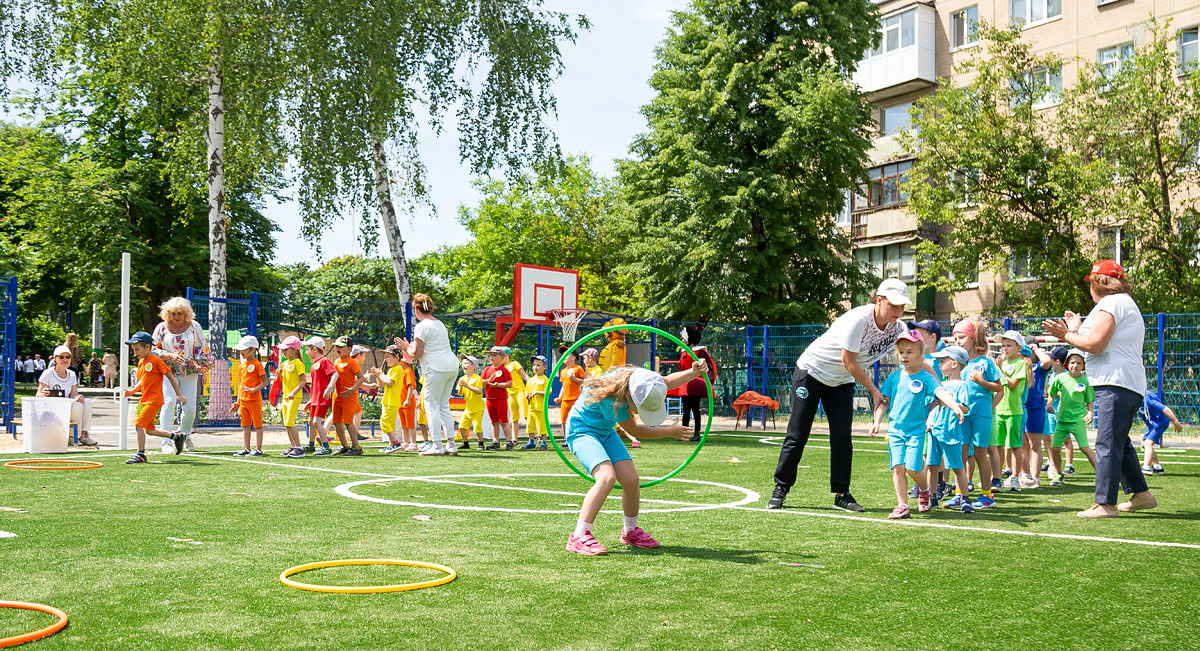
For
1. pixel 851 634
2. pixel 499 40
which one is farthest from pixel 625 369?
pixel 499 40

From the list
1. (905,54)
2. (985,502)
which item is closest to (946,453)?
(985,502)

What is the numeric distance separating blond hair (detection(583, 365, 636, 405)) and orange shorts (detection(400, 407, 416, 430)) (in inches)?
389

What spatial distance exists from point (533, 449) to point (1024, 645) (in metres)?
12.7

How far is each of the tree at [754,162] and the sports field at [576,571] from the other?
23.8m

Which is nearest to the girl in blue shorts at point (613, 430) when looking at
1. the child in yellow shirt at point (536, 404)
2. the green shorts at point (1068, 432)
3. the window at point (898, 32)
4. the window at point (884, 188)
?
the green shorts at point (1068, 432)

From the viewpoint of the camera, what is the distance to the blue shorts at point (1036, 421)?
35.8 feet

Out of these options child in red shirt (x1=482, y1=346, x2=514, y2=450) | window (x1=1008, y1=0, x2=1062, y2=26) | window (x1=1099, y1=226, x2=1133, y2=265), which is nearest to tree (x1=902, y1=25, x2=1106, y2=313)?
window (x1=1099, y1=226, x2=1133, y2=265)

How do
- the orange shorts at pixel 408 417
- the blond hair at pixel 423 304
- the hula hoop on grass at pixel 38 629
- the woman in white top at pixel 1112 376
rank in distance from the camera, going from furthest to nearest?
the orange shorts at pixel 408 417 → the blond hair at pixel 423 304 → the woman in white top at pixel 1112 376 → the hula hoop on grass at pixel 38 629

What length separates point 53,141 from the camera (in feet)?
127

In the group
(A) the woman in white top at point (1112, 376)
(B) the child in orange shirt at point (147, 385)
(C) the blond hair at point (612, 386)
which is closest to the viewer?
(C) the blond hair at point (612, 386)

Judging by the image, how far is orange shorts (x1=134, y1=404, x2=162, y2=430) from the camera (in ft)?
39.2

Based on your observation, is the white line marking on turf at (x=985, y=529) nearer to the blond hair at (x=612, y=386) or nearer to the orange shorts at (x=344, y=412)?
the blond hair at (x=612, y=386)

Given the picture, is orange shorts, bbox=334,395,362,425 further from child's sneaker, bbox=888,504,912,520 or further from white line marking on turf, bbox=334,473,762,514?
child's sneaker, bbox=888,504,912,520

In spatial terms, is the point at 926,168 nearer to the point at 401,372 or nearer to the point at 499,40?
the point at 499,40
